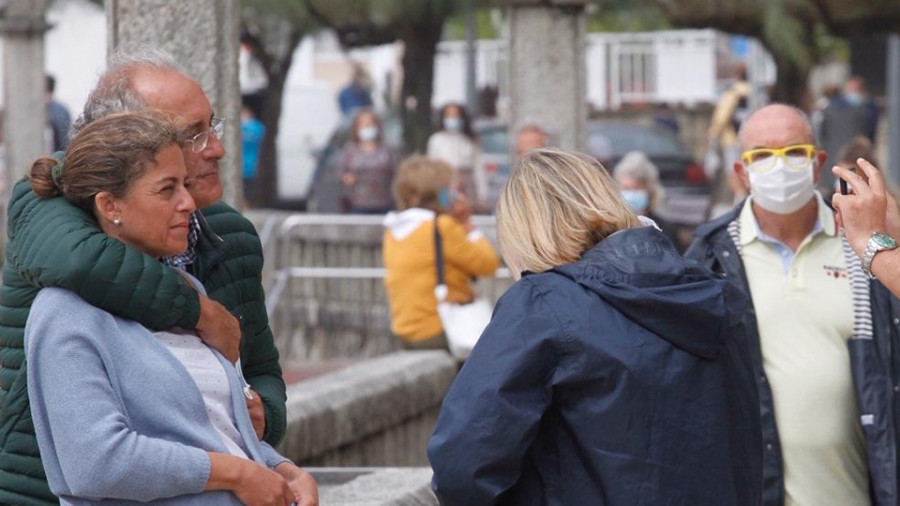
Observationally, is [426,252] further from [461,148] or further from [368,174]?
[368,174]

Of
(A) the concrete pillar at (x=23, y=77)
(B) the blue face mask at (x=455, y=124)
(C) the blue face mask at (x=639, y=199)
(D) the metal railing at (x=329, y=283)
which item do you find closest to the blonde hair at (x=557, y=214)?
(C) the blue face mask at (x=639, y=199)

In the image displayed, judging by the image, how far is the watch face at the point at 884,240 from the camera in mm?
3949

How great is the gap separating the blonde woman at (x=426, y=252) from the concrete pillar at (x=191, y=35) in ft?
11.8

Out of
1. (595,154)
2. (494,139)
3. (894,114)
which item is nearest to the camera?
(595,154)

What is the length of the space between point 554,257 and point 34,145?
487 inches

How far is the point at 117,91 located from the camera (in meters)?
3.69

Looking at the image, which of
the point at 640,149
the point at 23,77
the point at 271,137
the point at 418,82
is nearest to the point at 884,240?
the point at 23,77

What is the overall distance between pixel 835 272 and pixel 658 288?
1.69 meters

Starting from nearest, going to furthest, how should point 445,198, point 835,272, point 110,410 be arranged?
point 110,410 → point 835,272 → point 445,198

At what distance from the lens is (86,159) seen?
3.30 metres

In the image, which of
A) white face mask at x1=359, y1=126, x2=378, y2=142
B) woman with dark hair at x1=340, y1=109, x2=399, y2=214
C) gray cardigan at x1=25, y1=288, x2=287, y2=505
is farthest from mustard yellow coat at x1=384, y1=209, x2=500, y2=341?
white face mask at x1=359, y1=126, x2=378, y2=142

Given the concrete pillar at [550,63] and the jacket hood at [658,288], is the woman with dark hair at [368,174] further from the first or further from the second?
the jacket hood at [658,288]

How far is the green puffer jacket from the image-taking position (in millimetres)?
3244

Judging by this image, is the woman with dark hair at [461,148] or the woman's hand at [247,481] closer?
the woman's hand at [247,481]
